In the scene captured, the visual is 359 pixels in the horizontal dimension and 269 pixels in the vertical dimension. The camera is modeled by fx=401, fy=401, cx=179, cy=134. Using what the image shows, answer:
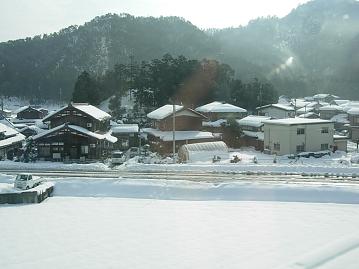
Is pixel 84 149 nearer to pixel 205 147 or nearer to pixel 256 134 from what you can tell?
pixel 205 147

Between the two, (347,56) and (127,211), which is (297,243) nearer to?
(127,211)

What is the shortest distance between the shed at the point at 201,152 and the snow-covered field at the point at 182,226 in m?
10.2

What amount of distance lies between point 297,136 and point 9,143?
77.3 ft

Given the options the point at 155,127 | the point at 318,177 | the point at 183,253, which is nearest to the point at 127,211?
the point at 183,253

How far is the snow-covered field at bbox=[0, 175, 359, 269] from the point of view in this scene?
449 inches

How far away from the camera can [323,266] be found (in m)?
10.6

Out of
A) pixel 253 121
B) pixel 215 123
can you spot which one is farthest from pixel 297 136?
pixel 215 123

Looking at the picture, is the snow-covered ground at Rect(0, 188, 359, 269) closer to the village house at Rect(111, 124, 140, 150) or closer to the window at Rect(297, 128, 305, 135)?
the window at Rect(297, 128, 305, 135)

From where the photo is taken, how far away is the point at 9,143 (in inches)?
1244

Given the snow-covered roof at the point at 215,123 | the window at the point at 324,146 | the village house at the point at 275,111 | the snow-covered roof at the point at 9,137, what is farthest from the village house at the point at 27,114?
the window at the point at 324,146

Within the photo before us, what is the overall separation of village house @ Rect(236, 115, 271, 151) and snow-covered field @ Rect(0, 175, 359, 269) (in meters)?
19.4

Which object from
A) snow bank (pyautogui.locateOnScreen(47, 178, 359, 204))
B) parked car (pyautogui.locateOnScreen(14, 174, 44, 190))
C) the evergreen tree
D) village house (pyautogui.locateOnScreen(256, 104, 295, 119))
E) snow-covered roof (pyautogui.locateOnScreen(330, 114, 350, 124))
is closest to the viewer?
snow bank (pyautogui.locateOnScreen(47, 178, 359, 204))

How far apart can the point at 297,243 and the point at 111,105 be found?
154ft

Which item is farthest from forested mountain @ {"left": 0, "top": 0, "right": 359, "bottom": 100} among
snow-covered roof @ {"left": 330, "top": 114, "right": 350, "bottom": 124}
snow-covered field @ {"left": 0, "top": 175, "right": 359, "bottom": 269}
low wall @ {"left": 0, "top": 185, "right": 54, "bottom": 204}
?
low wall @ {"left": 0, "top": 185, "right": 54, "bottom": 204}
